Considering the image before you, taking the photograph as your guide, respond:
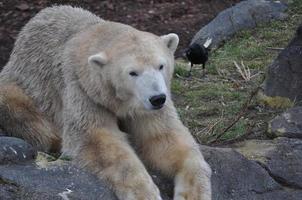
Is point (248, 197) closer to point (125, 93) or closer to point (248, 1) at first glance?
point (125, 93)

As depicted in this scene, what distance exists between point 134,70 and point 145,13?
6237 millimetres

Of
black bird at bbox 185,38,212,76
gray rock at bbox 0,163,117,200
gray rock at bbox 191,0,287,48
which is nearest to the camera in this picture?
gray rock at bbox 0,163,117,200

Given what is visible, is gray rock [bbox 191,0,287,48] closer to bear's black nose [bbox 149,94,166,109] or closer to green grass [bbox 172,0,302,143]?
Result: green grass [bbox 172,0,302,143]

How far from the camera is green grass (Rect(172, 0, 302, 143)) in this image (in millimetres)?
6473

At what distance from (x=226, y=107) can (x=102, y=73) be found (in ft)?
7.89

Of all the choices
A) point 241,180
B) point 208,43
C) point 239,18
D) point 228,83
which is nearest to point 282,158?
point 241,180

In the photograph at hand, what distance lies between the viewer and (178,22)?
34.3 feet

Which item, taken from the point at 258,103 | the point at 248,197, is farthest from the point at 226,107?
the point at 248,197

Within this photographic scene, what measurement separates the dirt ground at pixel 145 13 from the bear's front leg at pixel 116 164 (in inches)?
196

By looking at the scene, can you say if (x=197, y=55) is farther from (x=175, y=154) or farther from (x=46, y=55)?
(x=175, y=154)

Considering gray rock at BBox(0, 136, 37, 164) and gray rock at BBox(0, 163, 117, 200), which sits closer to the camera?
gray rock at BBox(0, 163, 117, 200)

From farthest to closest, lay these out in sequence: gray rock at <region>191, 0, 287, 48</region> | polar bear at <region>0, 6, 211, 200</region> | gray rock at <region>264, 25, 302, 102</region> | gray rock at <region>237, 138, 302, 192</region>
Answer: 1. gray rock at <region>191, 0, 287, 48</region>
2. gray rock at <region>264, 25, 302, 102</region>
3. gray rock at <region>237, 138, 302, 192</region>
4. polar bear at <region>0, 6, 211, 200</region>

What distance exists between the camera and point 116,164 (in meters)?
4.61

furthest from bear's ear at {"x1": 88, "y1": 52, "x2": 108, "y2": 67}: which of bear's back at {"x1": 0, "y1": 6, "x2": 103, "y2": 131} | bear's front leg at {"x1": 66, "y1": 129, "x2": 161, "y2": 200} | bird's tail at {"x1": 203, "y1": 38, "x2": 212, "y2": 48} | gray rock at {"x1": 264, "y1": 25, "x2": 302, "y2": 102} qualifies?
bird's tail at {"x1": 203, "y1": 38, "x2": 212, "y2": 48}
